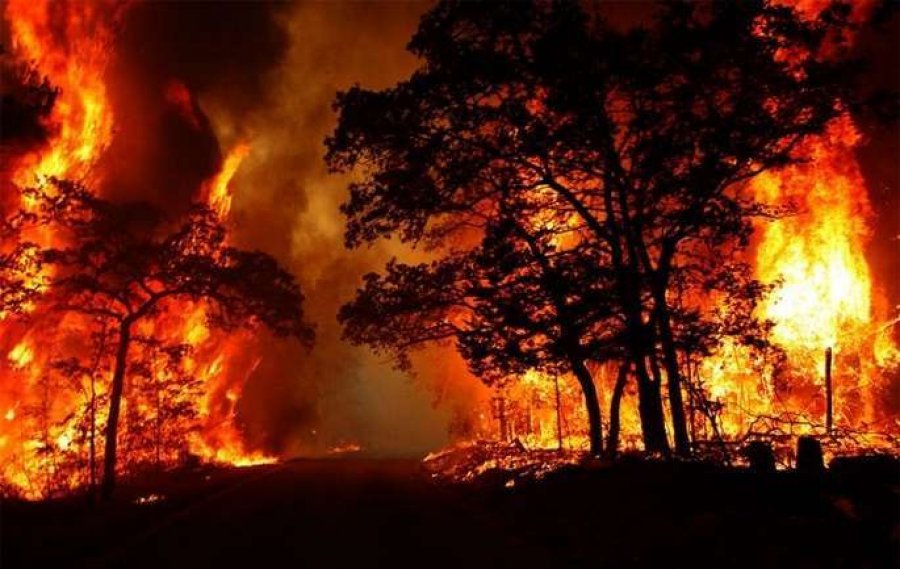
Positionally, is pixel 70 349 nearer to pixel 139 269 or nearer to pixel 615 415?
pixel 139 269

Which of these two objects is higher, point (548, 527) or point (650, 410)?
point (650, 410)

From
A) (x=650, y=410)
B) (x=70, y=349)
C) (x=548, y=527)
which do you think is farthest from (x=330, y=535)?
(x=70, y=349)

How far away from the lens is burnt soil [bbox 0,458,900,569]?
364 inches

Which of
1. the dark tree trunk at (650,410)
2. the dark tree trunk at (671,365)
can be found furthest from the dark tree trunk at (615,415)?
the dark tree trunk at (671,365)

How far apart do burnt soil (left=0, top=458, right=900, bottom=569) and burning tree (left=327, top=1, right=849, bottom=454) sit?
15.6 ft

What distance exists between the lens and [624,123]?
18.2 m

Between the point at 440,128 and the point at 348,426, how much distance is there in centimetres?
12135

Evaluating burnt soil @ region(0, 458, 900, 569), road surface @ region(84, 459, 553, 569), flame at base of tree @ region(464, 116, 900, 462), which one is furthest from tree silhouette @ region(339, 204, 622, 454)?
flame at base of tree @ region(464, 116, 900, 462)

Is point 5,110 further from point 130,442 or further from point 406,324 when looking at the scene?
point 130,442

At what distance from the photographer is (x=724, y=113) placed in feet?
57.7

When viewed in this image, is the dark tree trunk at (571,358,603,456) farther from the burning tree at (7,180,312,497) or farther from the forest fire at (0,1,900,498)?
the burning tree at (7,180,312,497)

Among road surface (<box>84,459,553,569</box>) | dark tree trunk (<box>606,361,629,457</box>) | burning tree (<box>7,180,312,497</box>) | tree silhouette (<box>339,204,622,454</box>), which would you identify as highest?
burning tree (<box>7,180,312,497</box>)

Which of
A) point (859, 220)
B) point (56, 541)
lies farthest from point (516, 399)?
point (56, 541)

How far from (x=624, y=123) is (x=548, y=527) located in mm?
10067
